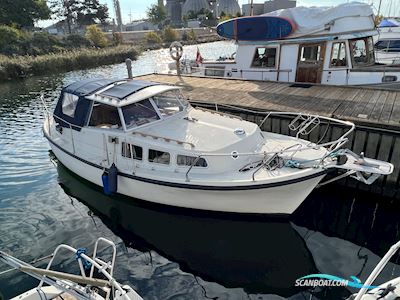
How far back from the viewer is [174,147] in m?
8.00

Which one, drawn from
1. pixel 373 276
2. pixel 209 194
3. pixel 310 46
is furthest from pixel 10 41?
pixel 373 276

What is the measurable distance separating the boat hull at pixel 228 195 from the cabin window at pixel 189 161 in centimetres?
61

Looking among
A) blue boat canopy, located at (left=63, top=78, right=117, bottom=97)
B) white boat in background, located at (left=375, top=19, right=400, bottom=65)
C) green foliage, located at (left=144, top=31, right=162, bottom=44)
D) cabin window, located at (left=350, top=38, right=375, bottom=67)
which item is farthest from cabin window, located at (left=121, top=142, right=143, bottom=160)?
green foliage, located at (left=144, top=31, right=162, bottom=44)

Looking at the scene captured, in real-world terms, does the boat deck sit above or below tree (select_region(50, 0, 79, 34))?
below

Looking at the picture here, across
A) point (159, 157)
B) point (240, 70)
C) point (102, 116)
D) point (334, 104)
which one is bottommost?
point (159, 157)

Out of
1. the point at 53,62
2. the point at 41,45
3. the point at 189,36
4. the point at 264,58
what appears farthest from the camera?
the point at 189,36

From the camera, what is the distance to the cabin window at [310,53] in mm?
14266

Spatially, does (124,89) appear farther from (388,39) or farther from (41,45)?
(41,45)

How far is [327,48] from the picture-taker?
45.6 ft

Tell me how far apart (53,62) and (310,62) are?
31.6 m

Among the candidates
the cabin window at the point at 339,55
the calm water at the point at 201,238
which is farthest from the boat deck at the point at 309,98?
the calm water at the point at 201,238

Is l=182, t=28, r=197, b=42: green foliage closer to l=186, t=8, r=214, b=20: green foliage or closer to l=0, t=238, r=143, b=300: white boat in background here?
l=186, t=8, r=214, b=20: green foliage

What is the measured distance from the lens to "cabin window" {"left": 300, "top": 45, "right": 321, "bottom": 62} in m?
14.3

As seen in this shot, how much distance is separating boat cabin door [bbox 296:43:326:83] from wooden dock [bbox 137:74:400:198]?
848mm
